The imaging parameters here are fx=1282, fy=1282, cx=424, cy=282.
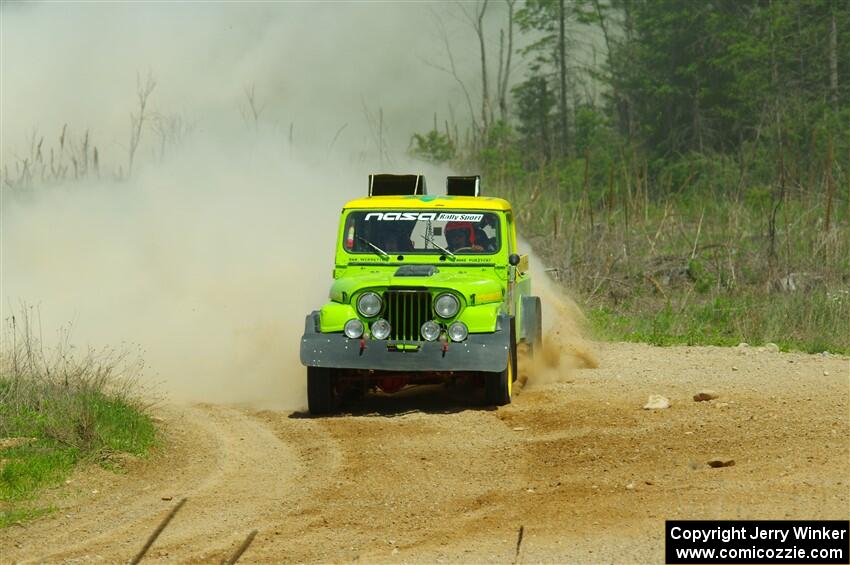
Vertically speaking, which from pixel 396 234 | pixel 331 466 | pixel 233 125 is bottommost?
pixel 331 466

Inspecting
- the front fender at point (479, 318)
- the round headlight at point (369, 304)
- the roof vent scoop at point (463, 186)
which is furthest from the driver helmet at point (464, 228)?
the round headlight at point (369, 304)

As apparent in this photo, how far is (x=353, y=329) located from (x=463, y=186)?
2.95 metres

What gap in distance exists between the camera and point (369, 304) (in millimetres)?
11758

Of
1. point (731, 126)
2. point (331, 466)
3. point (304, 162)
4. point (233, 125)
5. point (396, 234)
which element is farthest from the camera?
point (731, 126)

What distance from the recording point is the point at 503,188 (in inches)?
Answer: 924

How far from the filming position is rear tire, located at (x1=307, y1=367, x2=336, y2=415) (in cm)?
1174

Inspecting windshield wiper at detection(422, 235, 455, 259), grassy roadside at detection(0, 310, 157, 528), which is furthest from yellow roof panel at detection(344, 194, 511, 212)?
grassy roadside at detection(0, 310, 157, 528)

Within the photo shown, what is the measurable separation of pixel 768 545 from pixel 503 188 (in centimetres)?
1687

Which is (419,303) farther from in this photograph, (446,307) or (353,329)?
(353,329)

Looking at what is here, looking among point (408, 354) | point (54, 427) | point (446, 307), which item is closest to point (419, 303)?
point (446, 307)

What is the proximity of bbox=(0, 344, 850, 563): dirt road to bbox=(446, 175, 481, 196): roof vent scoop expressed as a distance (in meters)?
2.31

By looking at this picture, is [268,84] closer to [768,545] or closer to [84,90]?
[84,90]

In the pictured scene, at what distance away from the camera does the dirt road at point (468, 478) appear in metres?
7.39

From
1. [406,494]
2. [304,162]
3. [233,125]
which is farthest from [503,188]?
[406,494]
